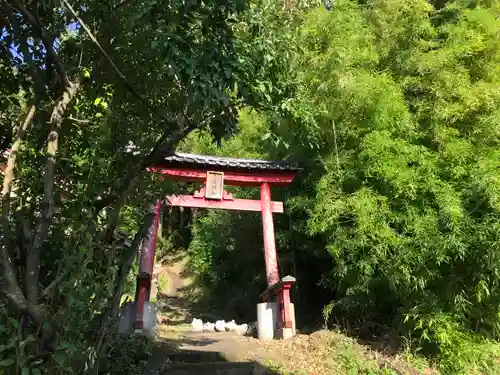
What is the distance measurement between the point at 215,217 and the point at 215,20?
921 centimetres

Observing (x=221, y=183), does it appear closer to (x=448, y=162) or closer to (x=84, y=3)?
(x=448, y=162)

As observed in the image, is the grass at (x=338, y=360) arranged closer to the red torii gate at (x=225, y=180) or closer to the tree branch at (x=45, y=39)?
the red torii gate at (x=225, y=180)

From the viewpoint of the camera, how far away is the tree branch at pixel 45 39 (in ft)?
8.73

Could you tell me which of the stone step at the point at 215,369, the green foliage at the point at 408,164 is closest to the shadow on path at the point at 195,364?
the stone step at the point at 215,369

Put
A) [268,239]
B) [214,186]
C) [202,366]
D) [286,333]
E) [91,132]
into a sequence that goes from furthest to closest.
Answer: [214,186] < [268,239] < [286,333] < [202,366] < [91,132]

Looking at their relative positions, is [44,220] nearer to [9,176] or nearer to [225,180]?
[9,176]

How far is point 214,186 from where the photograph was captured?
7508mm

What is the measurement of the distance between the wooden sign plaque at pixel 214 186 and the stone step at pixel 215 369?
3144mm

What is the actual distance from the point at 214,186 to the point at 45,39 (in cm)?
488

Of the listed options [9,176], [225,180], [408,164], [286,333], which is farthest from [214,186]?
[9,176]

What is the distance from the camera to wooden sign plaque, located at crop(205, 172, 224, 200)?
24.4 feet

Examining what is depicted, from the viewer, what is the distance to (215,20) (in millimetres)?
2393

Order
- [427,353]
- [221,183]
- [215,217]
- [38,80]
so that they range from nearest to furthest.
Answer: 1. [38,80]
2. [427,353]
3. [221,183]
4. [215,217]

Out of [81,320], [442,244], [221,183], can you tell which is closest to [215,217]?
[221,183]
